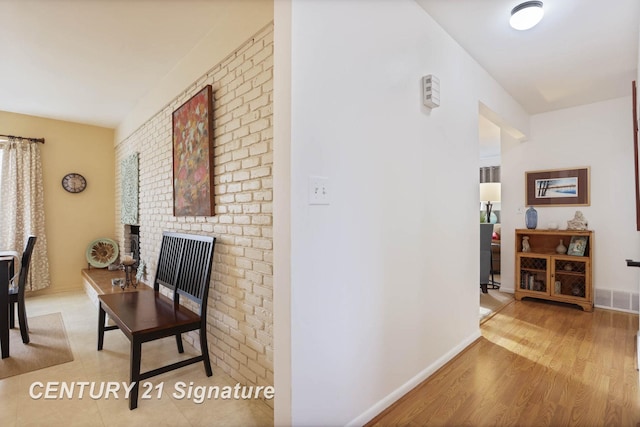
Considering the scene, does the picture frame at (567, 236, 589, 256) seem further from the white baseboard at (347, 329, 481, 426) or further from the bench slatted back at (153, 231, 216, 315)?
the bench slatted back at (153, 231, 216, 315)

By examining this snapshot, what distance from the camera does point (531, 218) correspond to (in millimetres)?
4027

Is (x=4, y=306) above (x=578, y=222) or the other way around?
the other way around

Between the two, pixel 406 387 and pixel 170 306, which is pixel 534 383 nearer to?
pixel 406 387

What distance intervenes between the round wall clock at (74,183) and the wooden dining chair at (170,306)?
2920 millimetres

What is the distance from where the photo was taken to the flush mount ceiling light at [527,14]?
2.00m

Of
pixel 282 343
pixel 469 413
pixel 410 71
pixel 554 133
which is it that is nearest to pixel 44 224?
pixel 282 343

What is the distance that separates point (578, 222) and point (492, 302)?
1.36 metres

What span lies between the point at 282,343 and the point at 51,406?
152 centimetres

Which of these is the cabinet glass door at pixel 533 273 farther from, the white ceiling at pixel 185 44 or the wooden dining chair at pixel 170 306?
the wooden dining chair at pixel 170 306

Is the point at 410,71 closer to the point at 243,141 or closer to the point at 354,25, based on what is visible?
the point at 354,25

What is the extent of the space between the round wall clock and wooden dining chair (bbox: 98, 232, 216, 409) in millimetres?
2920

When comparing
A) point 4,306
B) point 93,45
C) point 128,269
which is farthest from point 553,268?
point 4,306

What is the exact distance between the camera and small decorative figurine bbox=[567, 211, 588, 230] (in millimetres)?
3760

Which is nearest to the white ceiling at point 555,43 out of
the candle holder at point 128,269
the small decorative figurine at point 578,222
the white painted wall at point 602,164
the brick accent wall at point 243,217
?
the white painted wall at point 602,164
